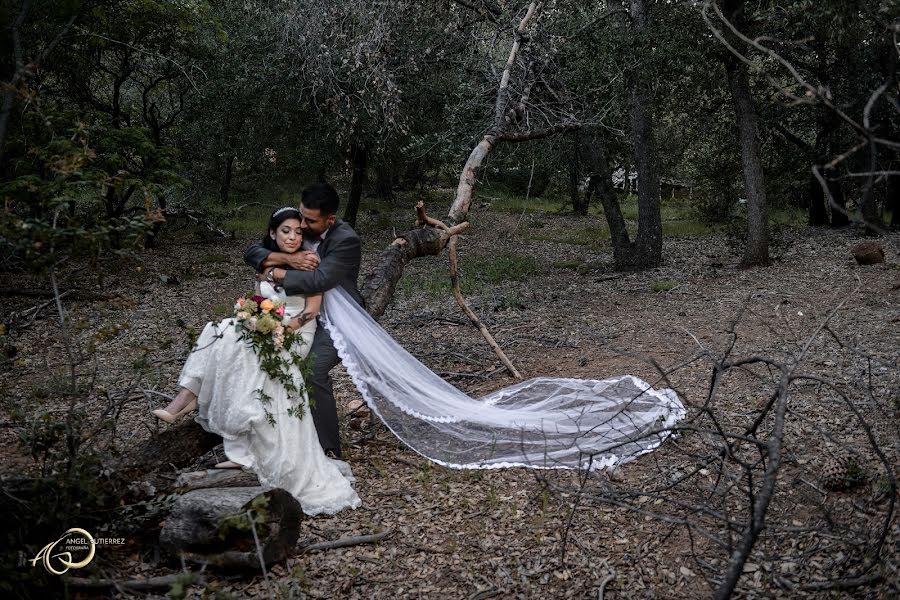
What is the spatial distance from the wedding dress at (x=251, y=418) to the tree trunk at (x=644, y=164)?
29.4ft

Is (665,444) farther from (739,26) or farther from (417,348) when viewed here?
(739,26)

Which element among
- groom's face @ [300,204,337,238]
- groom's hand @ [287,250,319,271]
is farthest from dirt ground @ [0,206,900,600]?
groom's face @ [300,204,337,238]

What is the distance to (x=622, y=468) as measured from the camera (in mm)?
5309

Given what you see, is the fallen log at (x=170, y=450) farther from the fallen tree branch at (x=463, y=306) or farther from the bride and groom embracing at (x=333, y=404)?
the fallen tree branch at (x=463, y=306)

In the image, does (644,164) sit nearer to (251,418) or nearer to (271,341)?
(271,341)

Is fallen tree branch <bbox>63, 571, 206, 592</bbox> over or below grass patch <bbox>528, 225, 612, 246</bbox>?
below

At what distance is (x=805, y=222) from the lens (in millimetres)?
19547

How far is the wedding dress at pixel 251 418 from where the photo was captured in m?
4.81

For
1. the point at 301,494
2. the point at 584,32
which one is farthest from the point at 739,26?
the point at 301,494

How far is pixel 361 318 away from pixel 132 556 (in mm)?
2228

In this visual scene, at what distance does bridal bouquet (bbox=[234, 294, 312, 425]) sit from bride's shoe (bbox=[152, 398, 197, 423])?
47 centimetres

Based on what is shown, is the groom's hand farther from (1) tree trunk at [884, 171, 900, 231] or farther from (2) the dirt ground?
(1) tree trunk at [884, 171, 900, 231]

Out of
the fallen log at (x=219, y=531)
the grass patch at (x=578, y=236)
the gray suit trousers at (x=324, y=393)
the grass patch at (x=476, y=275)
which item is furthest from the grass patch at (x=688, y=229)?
the fallen log at (x=219, y=531)

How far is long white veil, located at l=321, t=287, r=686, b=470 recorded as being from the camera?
5.50m
